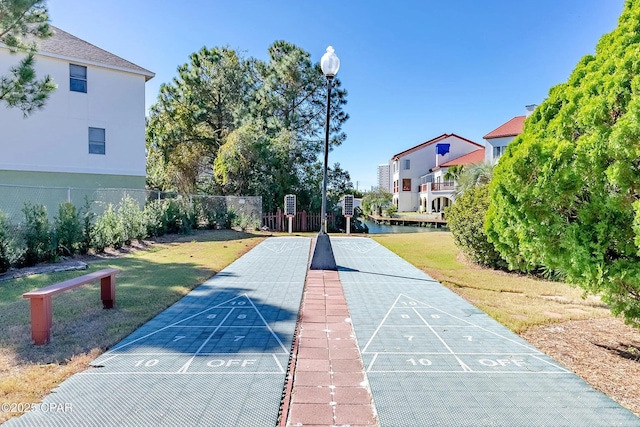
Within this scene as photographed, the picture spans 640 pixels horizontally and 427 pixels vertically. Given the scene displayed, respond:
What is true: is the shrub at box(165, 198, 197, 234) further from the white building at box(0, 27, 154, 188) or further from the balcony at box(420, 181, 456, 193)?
the balcony at box(420, 181, 456, 193)

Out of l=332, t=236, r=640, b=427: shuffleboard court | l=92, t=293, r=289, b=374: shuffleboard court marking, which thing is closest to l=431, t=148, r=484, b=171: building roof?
l=332, t=236, r=640, b=427: shuffleboard court

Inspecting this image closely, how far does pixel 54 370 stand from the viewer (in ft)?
12.0

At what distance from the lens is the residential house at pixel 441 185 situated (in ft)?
126

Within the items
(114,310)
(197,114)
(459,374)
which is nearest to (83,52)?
(197,114)

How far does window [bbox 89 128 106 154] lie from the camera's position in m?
17.3

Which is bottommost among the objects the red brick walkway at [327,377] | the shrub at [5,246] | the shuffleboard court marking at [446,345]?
the shuffleboard court marking at [446,345]

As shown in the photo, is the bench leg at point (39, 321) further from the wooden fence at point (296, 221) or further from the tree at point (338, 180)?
the tree at point (338, 180)

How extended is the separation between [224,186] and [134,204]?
898cm

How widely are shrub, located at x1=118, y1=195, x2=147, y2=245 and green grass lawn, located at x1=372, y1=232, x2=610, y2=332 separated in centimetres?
943

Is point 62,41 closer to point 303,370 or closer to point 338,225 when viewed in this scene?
point 338,225

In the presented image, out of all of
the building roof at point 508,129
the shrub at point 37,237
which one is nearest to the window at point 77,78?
the shrub at point 37,237

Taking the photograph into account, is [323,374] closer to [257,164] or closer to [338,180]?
[257,164]

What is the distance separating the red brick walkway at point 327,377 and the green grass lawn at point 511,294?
2437 millimetres

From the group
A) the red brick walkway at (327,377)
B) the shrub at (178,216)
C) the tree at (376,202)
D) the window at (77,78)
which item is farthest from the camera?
the tree at (376,202)
